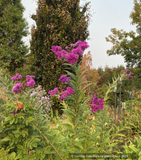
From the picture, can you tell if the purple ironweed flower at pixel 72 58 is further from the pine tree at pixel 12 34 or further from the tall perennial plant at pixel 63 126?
the pine tree at pixel 12 34

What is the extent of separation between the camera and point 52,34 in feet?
22.6

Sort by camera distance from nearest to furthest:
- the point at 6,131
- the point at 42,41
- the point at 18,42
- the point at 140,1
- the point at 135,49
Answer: the point at 6,131, the point at 42,41, the point at 135,49, the point at 140,1, the point at 18,42

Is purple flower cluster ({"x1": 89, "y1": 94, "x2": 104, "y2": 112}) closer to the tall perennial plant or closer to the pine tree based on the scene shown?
the tall perennial plant

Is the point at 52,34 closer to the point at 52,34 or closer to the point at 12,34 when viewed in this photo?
the point at 52,34

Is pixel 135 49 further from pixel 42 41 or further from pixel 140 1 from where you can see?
pixel 42 41

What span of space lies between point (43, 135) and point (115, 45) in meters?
14.2

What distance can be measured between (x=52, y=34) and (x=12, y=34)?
9.82m

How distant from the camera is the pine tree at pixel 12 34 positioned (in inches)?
575

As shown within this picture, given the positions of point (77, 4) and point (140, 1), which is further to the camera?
point (140, 1)

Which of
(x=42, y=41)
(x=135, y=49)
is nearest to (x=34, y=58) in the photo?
(x=42, y=41)

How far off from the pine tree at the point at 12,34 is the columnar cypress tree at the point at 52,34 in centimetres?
835

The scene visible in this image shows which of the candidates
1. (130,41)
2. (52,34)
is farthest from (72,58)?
(130,41)

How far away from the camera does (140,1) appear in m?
13.6

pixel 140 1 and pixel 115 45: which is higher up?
pixel 140 1
